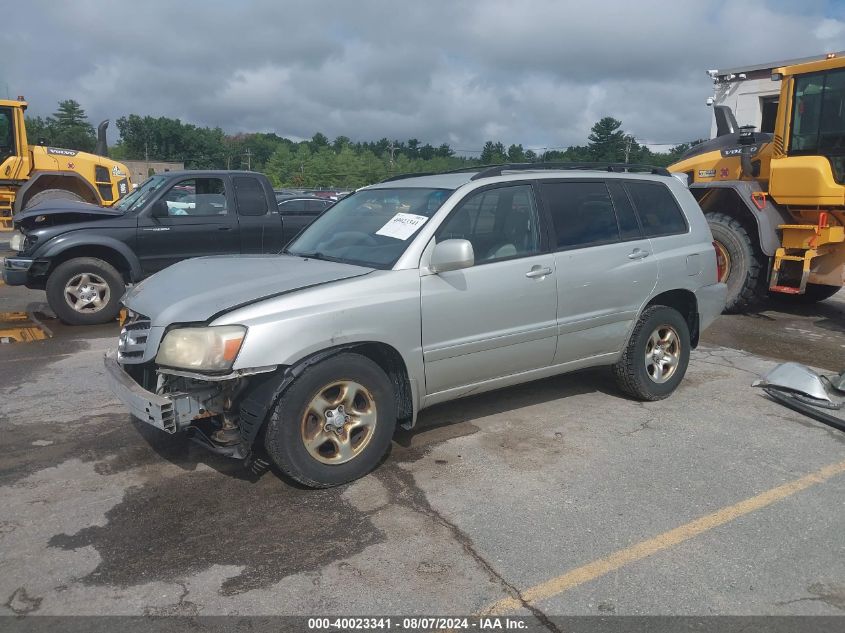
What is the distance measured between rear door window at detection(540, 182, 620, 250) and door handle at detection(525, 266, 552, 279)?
22 cm

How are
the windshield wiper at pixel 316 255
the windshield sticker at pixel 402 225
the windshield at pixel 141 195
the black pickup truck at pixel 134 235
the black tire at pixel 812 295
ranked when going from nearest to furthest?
the windshield sticker at pixel 402 225 < the windshield wiper at pixel 316 255 < the black pickup truck at pixel 134 235 < the windshield at pixel 141 195 < the black tire at pixel 812 295

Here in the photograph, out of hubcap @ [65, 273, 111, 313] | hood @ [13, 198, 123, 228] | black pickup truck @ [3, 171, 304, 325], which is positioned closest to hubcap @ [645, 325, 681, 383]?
black pickup truck @ [3, 171, 304, 325]

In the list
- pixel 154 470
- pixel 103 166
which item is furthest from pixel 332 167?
pixel 154 470

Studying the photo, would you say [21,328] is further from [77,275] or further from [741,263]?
[741,263]

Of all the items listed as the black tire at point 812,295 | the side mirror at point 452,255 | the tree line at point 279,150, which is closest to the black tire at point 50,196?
the side mirror at point 452,255

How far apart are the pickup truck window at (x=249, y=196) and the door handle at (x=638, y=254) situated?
17.9 feet

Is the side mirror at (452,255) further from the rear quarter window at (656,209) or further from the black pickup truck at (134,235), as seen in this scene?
the black pickup truck at (134,235)

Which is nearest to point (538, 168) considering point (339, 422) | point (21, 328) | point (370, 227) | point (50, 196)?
point (370, 227)

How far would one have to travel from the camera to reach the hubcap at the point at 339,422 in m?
3.78

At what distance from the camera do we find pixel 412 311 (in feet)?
13.2

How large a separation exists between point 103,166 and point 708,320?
15.4 metres

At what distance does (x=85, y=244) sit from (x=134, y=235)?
0.55 metres

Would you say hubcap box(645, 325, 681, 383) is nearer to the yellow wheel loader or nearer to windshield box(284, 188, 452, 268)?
windshield box(284, 188, 452, 268)

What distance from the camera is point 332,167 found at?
7100 centimetres
